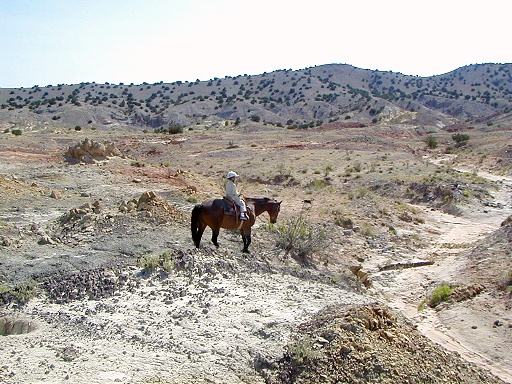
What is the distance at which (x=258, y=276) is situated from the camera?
12305 millimetres

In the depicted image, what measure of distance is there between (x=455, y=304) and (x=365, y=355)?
5994 millimetres

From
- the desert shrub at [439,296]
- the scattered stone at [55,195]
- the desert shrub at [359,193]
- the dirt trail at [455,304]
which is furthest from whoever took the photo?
the desert shrub at [359,193]

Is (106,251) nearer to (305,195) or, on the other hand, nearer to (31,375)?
(31,375)

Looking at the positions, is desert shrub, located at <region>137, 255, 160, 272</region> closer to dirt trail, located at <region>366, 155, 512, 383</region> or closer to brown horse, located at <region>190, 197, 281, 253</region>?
brown horse, located at <region>190, 197, 281, 253</region>

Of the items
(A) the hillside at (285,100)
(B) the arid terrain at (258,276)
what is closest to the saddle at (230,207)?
(B) the arid terrain at (258,276)

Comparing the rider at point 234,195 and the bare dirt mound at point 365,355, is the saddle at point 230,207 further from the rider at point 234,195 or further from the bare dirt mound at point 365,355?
the bare dirt mound at point 365,355

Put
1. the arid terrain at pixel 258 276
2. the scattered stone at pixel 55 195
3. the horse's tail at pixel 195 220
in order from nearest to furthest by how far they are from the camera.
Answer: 1. the arid terrain at pixel 258 276
2. the horse's tail at pixel 195 220
3. the scattered stone at pixel 55 195

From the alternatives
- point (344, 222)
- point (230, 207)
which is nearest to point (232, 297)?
point (230, 207)

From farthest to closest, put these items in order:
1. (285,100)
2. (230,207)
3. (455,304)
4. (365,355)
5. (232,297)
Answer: (285,100)
(455,304)
(230,207)
(232,297)
(365,355)

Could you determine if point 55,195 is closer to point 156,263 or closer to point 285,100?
point 156,263

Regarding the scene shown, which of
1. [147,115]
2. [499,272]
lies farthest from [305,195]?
[147,115]

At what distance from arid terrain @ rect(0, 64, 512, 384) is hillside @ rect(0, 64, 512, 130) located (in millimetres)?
42433

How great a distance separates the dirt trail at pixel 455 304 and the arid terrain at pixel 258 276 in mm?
52

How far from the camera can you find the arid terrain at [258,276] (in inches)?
324
